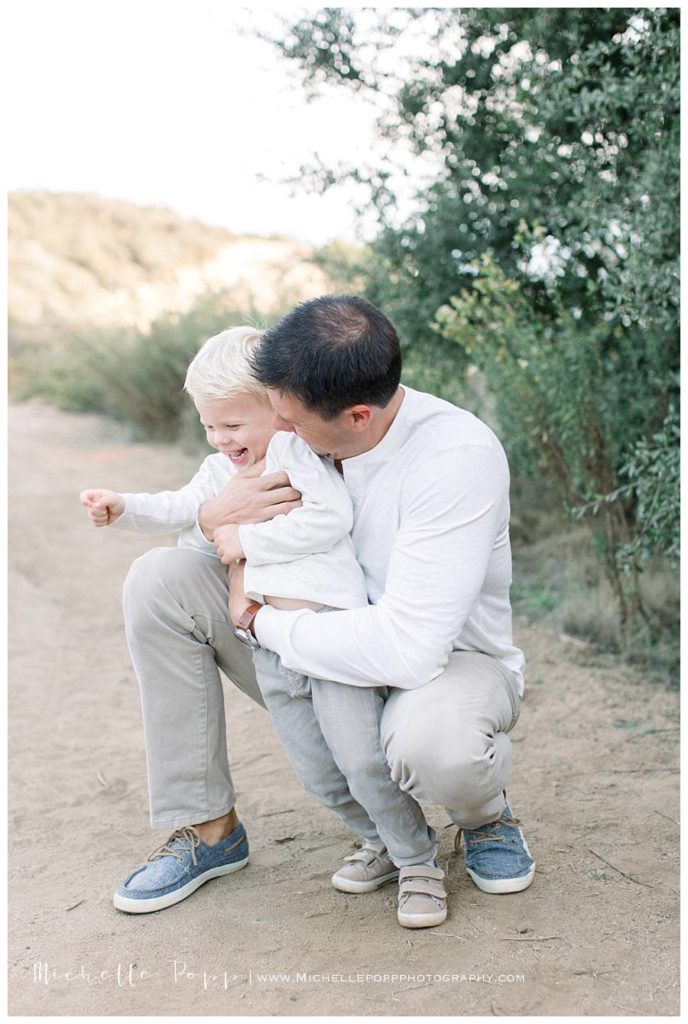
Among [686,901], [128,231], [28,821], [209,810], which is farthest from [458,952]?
[128,231]

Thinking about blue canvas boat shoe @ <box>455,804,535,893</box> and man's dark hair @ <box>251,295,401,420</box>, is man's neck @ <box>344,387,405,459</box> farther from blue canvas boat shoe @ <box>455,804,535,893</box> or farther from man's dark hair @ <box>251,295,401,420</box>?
blue canvas boat shoe @ <box>455,804,535,893</box>

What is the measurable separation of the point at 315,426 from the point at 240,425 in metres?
0.38

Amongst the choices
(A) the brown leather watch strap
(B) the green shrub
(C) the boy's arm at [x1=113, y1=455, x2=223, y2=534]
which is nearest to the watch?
(A) the brown leather watch strap

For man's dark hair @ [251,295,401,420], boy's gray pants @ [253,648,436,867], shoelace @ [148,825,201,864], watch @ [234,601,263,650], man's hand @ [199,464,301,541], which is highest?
man's dark hair @ [251,295,401,420]

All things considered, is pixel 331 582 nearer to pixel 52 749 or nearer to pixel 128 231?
pixel 52 749

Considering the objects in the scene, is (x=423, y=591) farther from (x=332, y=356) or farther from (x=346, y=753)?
(x=332, y=356)

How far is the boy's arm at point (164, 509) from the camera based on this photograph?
2.59 metres

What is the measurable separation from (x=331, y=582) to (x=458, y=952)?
2.74ft

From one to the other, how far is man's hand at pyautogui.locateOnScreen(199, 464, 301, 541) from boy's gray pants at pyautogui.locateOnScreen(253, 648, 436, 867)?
329 mm

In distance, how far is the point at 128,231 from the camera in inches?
1088

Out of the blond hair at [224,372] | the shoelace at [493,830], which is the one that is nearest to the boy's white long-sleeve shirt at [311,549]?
the blond hair at [224,372]

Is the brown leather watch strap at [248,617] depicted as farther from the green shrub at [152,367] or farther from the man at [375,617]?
the green shrub at [152,367]

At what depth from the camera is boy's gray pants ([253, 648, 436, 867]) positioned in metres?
2.23

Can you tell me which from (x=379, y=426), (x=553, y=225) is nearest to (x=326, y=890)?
(x=379, y=426)
